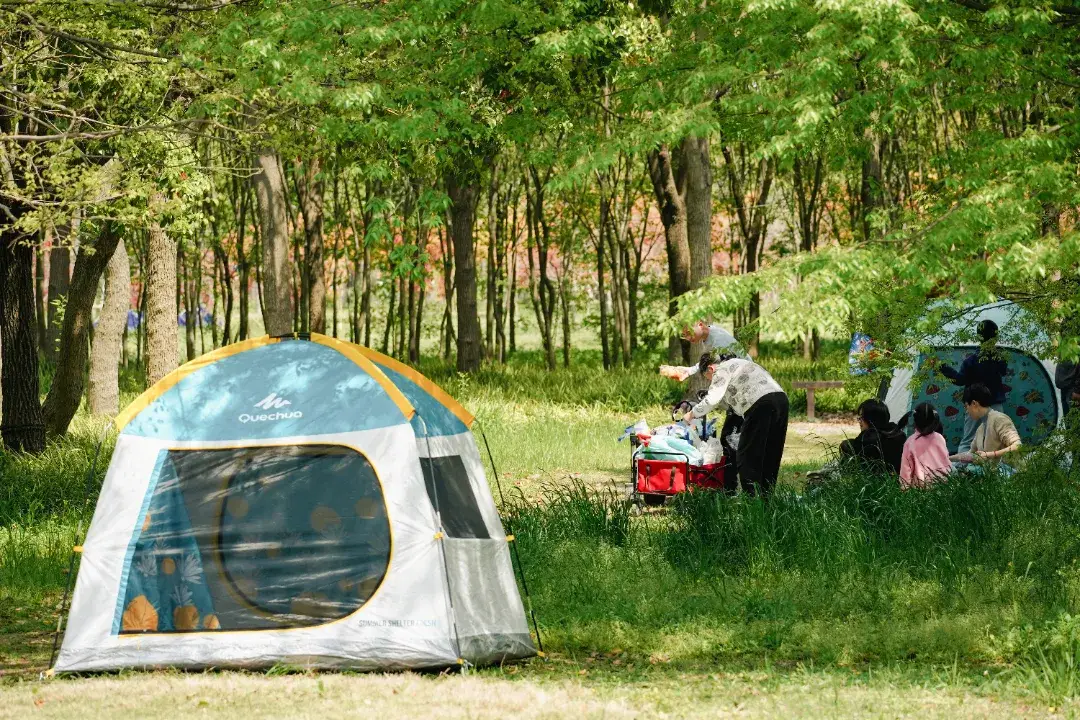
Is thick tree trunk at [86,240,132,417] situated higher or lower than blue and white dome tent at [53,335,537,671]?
higher

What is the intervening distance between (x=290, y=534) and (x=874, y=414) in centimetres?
501

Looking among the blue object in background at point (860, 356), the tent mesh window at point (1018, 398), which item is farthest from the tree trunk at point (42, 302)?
the blue object in background at point (860, 356)

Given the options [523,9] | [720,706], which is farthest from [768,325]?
[523,9]

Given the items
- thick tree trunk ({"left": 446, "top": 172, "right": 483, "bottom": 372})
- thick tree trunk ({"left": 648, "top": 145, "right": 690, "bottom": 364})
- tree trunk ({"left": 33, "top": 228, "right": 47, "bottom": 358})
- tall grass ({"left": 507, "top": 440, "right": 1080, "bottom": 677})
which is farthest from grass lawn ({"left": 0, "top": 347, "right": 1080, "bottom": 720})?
tree trunk ({"left": 33, "top": 228, "right": 47, "bottom": 358})

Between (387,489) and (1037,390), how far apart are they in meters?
7.85

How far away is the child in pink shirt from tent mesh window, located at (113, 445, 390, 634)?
4.36 m

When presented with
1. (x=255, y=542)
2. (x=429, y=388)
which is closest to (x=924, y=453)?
(x=429, y=388)

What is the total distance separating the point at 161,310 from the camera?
15.5m

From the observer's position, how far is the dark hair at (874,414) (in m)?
9.86

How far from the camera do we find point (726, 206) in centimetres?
3020

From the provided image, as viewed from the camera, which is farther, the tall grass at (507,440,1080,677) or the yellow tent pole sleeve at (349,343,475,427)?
the yellow tent pole sleeve at (349,343,475,427)

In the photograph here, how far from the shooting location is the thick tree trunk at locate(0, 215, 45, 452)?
12.5 metres

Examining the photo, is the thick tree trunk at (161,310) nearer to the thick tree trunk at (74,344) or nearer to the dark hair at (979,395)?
the thick tree trunk at (74,344)

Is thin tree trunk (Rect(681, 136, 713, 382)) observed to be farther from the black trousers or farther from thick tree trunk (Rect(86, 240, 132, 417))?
thick tree trunk (Rect(86, 240, 132, 417))
